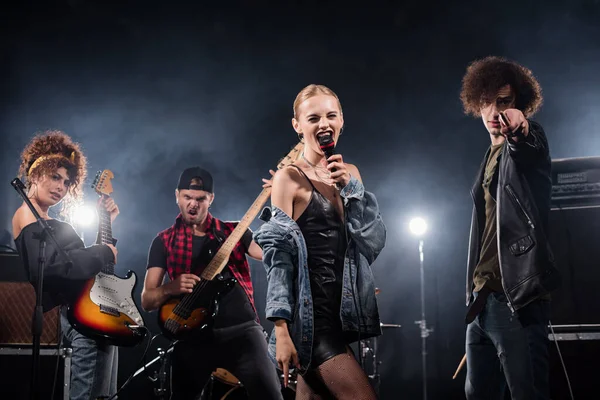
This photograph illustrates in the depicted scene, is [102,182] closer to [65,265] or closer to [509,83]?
[65,265]

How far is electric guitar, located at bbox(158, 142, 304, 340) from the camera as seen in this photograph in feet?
12.4

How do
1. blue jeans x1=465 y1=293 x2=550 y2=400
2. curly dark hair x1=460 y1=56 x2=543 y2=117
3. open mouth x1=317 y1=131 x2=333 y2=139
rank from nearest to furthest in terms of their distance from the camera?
1. open mouth x1=317 y1=131 x2=333 y2=139
2. blue jeans x1=465 y1=293 x2=550 y2=400
3. curly dark hair x1=460 y1=56 x2=543 y2=117

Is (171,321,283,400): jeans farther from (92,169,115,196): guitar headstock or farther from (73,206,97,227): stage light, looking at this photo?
(73,206,97,227): stage light

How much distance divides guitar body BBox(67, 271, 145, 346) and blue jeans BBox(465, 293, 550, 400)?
8.27 feet

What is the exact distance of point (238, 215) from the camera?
276 inches

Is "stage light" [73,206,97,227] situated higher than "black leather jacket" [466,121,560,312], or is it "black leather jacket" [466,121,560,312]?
"stage light" [73,206,97,227]

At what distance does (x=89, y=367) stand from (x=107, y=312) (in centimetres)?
39

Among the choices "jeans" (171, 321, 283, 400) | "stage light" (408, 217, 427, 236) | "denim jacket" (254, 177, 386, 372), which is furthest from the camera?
"stage light" (408, 217, 427, 236)

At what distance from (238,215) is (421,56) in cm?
310

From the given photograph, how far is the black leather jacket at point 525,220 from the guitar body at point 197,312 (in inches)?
80.5

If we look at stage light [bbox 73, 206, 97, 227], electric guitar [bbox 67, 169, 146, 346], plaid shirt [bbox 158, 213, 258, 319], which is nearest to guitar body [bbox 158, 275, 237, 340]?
plaid shirt [bbox 158, 213, 258, 319]

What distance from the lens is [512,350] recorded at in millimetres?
2385

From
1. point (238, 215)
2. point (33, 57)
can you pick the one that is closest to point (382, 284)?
point (238, 215)

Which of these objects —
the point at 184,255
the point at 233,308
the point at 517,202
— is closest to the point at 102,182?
the point at 184,255
